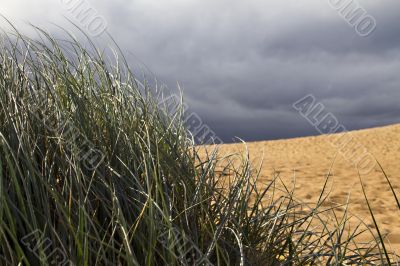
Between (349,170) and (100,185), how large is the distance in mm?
9446

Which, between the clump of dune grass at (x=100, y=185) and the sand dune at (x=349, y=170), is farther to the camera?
the sand dune at (x=349, y=170)

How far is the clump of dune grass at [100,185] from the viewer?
149 cm

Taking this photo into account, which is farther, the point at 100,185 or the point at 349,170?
the point at 349,170

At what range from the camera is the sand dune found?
6156 mm

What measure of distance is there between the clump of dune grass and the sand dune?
46 centimetres

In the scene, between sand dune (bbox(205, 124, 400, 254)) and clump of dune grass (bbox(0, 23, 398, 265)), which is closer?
clump of dune grass (bbox(0, 23, 398, 265))

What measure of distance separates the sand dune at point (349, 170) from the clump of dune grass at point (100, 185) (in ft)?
1.50

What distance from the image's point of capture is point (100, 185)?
1.68 m

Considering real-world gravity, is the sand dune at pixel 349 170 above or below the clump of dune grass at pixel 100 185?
above

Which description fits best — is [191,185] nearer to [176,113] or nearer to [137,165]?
[137,165]

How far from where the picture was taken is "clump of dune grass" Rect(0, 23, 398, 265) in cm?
149

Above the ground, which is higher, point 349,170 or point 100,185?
point 349,170

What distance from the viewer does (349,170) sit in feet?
34.4

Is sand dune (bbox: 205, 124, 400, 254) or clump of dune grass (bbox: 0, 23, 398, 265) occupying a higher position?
sand dune (bbox: 205, 124, 400, 254)
